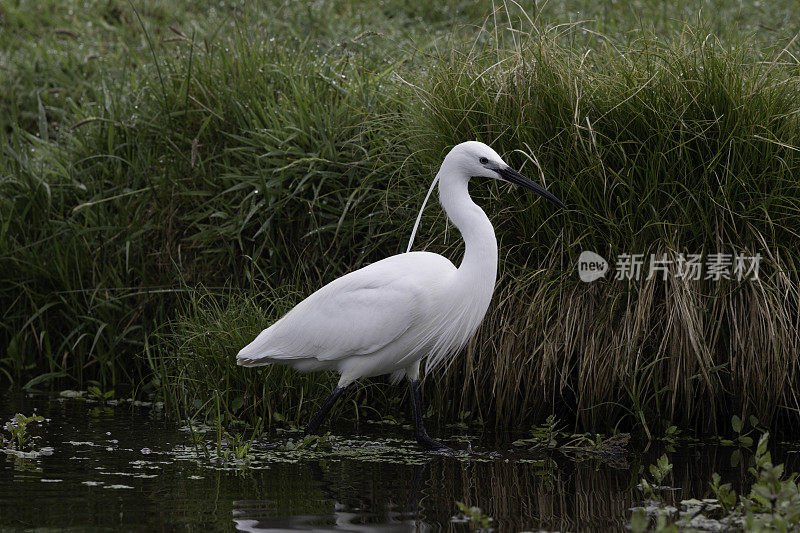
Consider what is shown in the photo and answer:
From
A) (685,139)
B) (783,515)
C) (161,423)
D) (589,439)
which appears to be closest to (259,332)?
(161,423)

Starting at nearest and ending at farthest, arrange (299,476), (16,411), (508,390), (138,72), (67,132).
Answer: (299,476) → (508,390) → (16,411) → (67,132) → (138,72)

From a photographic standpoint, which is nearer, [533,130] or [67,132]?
[533,130]

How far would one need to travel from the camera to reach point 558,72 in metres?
5.29

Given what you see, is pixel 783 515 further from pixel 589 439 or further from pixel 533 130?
pixel 533 130

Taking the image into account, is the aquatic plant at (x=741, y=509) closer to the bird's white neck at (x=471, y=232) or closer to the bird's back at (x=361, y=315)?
the bird's white neck at (x=471, y=232)

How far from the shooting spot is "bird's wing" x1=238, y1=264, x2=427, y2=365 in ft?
15.5

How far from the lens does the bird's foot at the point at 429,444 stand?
187 inches

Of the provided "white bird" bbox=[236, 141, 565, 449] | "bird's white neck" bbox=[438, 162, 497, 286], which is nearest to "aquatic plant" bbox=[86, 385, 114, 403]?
"white bird" bbox=[236, 141, 565, 449]

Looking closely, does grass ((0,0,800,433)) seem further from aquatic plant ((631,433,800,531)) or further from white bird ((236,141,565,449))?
aquatic plant ((631,433,800,531))

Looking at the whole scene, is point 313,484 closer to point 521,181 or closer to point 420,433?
point 420,433

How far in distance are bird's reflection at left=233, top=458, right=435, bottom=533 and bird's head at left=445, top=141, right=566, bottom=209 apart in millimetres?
1488

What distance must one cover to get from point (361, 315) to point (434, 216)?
3.48 feet

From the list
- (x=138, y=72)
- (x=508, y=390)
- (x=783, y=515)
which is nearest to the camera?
(x=783, y=515)

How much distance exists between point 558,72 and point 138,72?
3.83 metres
